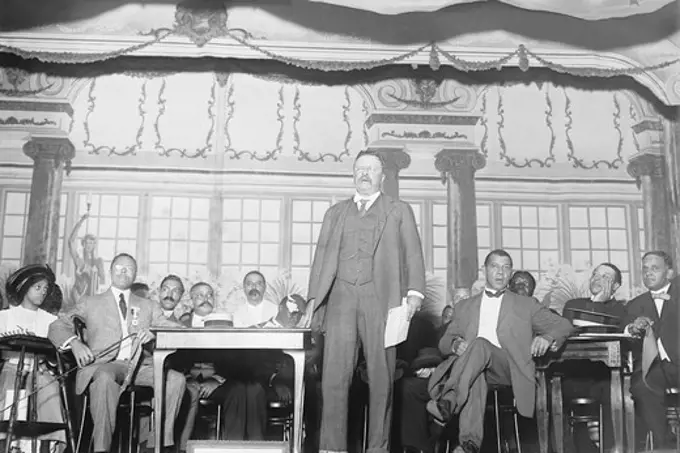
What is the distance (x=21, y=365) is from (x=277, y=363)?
1852 millimetres

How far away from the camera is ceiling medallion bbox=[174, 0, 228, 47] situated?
7.91 meters

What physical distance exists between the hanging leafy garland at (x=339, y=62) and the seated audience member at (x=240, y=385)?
266cm

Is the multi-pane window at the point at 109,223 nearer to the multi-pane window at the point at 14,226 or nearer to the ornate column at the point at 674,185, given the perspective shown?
the multi-pane window at the point at 14,226

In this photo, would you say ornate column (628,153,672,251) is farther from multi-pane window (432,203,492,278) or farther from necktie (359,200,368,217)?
necktie (359,200,368,217)

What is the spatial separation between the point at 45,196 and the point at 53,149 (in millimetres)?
427

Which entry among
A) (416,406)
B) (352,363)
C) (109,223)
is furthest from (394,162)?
(352,363)

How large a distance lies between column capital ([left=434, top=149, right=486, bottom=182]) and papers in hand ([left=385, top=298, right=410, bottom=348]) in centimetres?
291

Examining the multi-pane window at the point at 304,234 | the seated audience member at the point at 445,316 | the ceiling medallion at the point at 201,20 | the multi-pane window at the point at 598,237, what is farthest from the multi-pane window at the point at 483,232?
the ceiling medallion at the point at 201,20

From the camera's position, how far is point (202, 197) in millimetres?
8109

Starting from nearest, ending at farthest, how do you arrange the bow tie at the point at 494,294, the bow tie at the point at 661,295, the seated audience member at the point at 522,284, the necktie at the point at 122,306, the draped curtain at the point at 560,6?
the bow tie at the point at 494,294 < the necktie at the point at 122,306 < the bow tie at the point at 661,295 < the draped curtain at the point at 560,6 < the seated audience member at the point at 522,284

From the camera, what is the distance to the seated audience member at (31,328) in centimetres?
596

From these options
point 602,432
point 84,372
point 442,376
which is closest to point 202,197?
point 84,372

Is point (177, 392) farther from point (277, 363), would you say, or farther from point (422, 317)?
point (422, 317)

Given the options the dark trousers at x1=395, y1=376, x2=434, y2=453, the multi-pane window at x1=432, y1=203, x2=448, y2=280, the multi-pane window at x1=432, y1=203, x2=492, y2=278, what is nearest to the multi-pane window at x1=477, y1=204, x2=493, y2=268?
the multi-pane window at x1=432, y1=203, x2=492, y2=278
